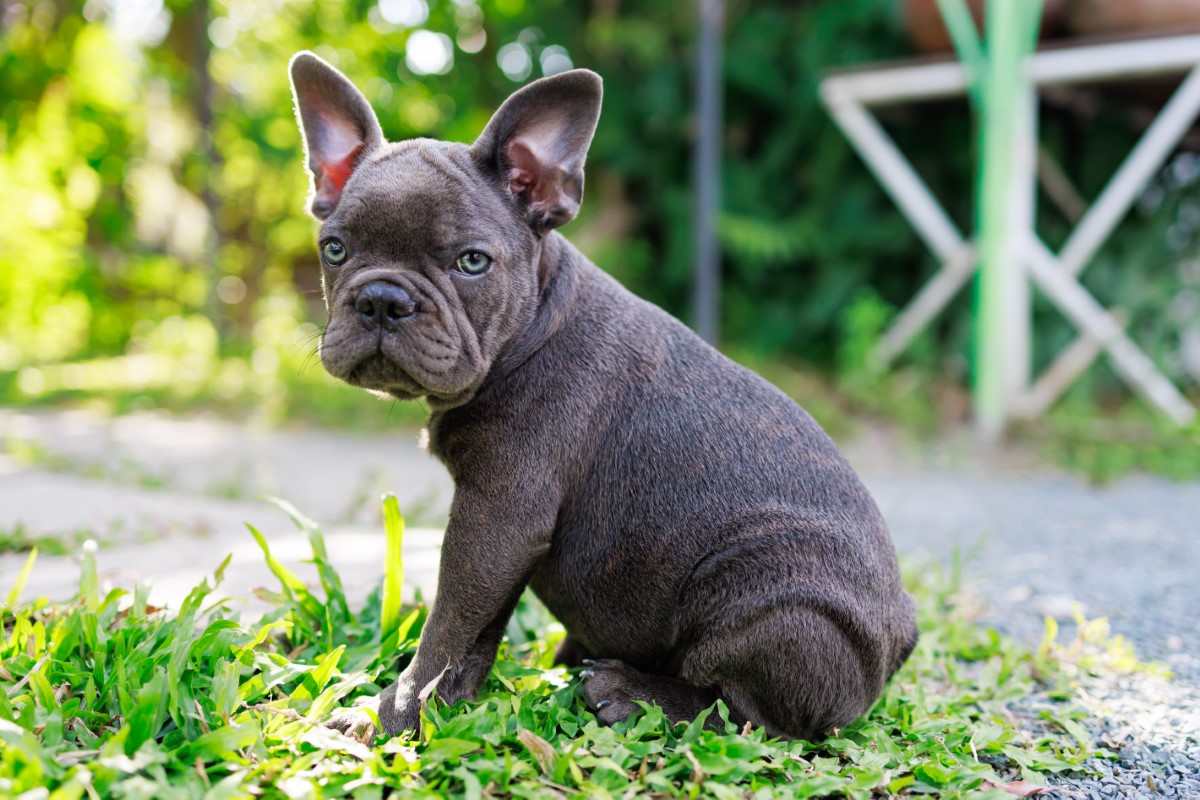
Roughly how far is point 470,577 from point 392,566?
64cm

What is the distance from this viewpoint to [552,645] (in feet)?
11.4

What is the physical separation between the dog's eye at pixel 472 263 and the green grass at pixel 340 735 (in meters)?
1.15

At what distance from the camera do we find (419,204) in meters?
2.52

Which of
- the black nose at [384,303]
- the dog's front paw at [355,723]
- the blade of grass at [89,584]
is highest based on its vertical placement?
the black nose at [384,303]

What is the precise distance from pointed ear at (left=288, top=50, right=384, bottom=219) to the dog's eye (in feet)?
1.78

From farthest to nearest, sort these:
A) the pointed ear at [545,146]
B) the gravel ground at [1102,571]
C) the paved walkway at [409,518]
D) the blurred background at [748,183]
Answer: the blurred background at [748,183] < the paved walkway at [409,518] < the gravel ground at [1102,571] < the pointed ear at [545,146]

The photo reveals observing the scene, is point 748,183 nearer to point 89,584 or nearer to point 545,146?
point 545,146

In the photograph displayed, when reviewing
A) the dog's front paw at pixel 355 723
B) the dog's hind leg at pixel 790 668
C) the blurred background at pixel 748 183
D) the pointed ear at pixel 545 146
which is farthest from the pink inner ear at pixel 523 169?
the blurred background at pixel 748 183

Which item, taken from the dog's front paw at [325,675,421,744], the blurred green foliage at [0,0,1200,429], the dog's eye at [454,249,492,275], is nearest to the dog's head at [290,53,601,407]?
the dog's eye at [454,249,492,275]

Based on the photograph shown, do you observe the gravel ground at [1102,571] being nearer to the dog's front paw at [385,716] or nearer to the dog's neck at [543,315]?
the dog's front paw at [385,716]

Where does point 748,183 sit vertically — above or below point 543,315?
above

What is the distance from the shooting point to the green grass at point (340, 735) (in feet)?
7.34

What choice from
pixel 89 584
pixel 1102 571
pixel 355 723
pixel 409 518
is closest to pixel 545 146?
pixel 355 723

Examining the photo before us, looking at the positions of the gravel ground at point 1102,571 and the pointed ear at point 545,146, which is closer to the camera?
the pointed ear at point 545,146
